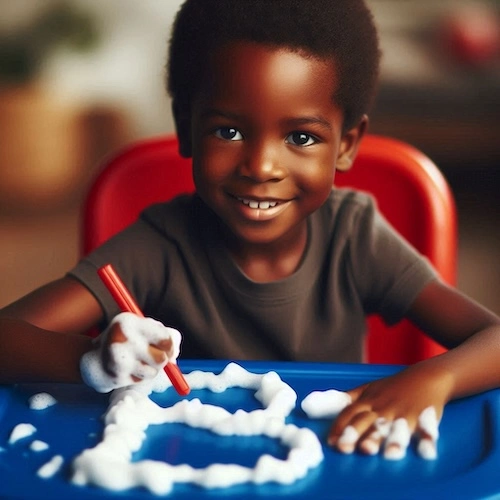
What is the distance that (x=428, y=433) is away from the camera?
61cm

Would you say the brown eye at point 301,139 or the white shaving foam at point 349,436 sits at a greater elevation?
the brown eye at point 301,139

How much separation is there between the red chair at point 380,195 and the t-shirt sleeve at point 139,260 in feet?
0.61

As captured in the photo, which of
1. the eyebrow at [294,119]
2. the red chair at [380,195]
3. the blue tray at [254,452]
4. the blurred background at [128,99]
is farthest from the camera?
the blurred background at [128,99]

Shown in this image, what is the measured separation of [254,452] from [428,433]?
116mm

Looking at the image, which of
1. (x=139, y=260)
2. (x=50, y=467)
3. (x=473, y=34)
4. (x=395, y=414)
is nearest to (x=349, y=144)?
(x=139, y=260)

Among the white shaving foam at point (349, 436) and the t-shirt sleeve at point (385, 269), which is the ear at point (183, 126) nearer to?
the t-shirt sleeve at point (385, 269)

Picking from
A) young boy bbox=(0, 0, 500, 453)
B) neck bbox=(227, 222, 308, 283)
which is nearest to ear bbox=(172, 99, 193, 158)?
young boy bbox=(0, 0, 500, 453)

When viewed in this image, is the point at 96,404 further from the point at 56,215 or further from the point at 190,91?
the point at 56,215

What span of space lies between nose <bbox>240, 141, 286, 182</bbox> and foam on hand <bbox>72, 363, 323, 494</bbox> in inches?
6.1

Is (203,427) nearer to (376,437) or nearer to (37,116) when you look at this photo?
(376,437)

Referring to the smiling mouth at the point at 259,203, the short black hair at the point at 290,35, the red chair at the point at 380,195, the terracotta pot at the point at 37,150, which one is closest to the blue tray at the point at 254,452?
the smiling mouth at the point at 259,203

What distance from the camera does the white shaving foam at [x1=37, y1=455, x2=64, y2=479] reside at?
561 millimetres

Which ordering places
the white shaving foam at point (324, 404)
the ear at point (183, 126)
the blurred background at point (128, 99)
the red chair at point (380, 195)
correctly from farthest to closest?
the blurred background at point (128, 99) < the red chair at point (380, 195) < the ear at point (183, 126) < the white shaving foam at point (324, 404)

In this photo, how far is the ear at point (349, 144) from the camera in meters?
0.90
